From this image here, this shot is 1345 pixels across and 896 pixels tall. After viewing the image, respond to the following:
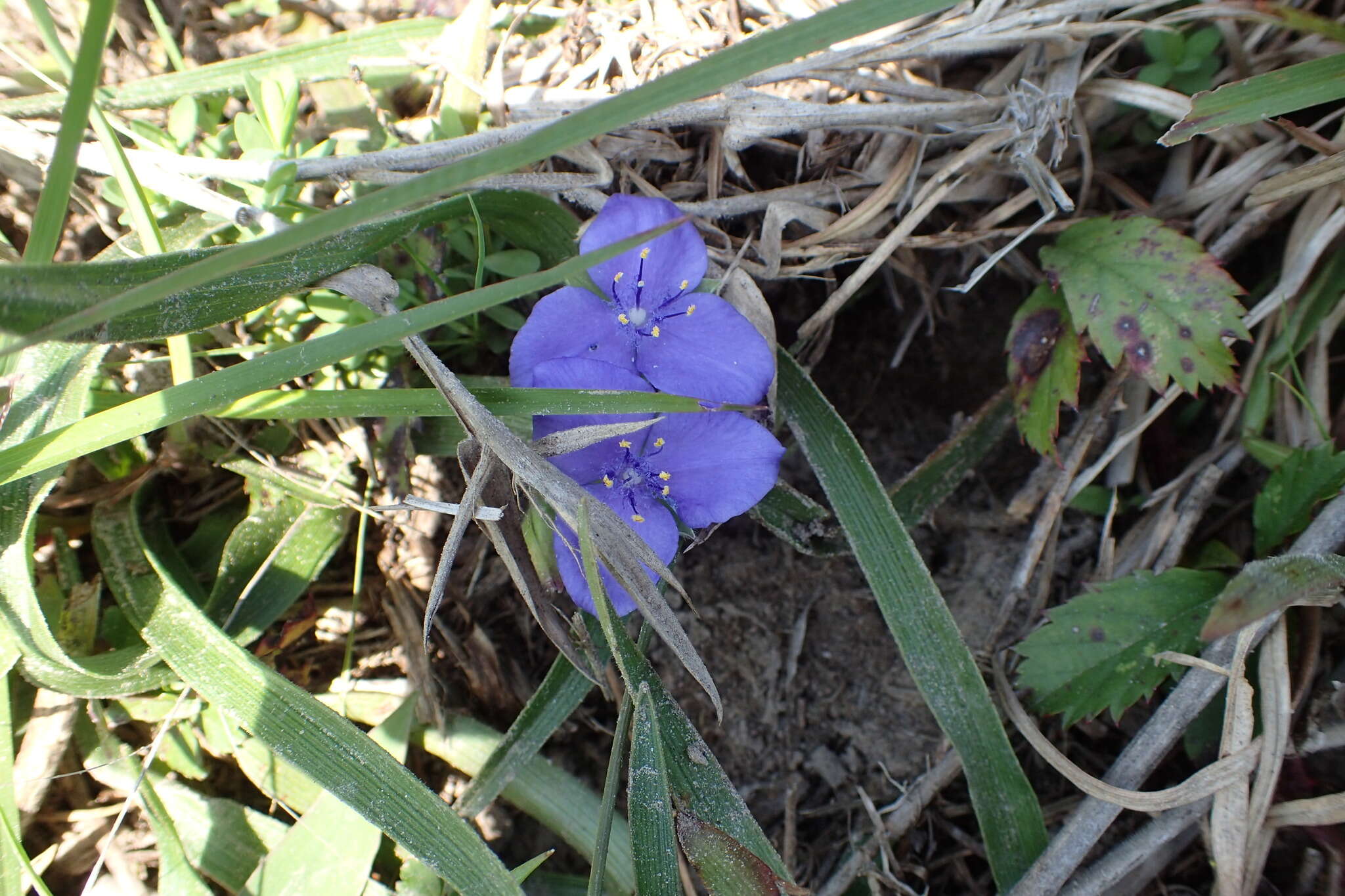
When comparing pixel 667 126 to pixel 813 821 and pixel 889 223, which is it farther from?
pixel 813 821

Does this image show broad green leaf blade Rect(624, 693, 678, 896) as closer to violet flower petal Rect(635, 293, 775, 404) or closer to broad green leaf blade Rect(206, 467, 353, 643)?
violet flower petal Rect(635, 293, 775, 404)

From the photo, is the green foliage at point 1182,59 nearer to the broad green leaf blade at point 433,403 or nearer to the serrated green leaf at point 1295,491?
the serrated green leaf at point 1295,491

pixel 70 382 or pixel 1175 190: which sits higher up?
pixel 1175 190

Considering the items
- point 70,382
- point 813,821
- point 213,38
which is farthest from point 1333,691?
point 213,38

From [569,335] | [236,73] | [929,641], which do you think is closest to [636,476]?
[569,335]

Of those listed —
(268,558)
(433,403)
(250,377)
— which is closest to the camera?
(250,377)

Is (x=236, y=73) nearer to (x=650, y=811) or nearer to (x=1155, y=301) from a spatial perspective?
(x=650, y=811)
